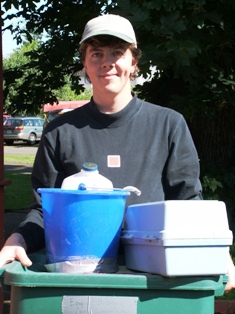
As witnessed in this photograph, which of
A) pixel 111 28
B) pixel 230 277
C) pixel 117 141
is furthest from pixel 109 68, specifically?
pixel 230 277

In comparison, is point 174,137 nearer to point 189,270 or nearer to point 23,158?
point 189,270

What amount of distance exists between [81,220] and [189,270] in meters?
0.37

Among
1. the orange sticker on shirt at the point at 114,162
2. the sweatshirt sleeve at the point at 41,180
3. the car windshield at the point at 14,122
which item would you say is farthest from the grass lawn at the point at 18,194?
the car windshield at the point at 14,122

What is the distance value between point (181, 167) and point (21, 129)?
33880 millimetres

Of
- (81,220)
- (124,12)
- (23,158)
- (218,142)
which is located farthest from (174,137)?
(23,158)

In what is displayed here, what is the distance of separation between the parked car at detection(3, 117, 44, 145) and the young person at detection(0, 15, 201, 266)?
33.4 meters

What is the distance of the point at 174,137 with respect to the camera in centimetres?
231

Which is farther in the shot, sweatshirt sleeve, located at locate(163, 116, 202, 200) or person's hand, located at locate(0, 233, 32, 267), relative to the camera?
sweatshirt sleeve, located at locate(163, 116, 202, 200)

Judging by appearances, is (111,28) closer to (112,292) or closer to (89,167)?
(89,167)

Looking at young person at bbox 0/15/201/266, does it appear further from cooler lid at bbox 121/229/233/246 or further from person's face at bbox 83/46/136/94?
cooler lid at bbox 121/229/233/246

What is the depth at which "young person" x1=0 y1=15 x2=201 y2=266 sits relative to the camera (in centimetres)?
230

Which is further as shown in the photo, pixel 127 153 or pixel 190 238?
pixel 127 153

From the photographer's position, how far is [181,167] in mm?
2314

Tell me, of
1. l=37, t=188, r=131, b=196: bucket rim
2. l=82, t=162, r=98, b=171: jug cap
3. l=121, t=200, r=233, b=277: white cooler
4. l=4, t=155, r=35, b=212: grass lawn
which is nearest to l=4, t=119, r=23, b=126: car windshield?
l=4, t=155, r=35, b=212: grass lawn
